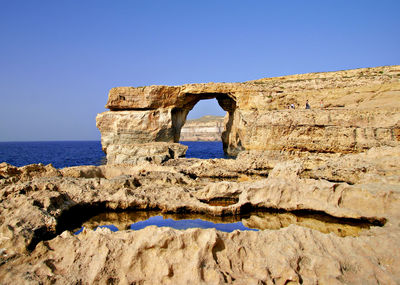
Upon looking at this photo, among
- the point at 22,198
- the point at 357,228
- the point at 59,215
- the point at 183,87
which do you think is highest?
the point at 183,87

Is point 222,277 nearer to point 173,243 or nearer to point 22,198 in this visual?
point 173,243

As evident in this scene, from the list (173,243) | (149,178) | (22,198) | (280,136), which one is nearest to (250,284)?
(173,243)

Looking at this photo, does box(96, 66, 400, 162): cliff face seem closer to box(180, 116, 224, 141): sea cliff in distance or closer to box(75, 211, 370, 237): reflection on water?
box(75, 211, 370, 237): reflection on water

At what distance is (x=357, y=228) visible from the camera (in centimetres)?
607

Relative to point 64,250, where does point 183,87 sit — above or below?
above

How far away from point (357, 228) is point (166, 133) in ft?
66.6

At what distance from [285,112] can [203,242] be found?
12.2 m

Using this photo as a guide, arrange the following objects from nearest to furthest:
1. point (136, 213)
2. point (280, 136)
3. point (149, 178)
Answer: point (136, 213) < point (149, 178) < point (280, 136)

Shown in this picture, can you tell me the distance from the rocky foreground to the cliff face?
19.6ft

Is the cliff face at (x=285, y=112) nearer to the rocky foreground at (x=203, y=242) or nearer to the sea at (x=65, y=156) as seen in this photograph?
the sea at (x=65, y=156)

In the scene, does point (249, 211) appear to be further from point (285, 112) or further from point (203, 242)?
point (285, 112)

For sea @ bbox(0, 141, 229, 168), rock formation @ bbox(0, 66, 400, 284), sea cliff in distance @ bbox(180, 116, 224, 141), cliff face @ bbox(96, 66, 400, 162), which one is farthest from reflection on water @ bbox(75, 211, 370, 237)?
sea cliff in distance @ bbox(180, 116, 224, 141)

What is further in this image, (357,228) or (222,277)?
(357,228)

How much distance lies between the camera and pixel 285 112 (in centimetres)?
1488
